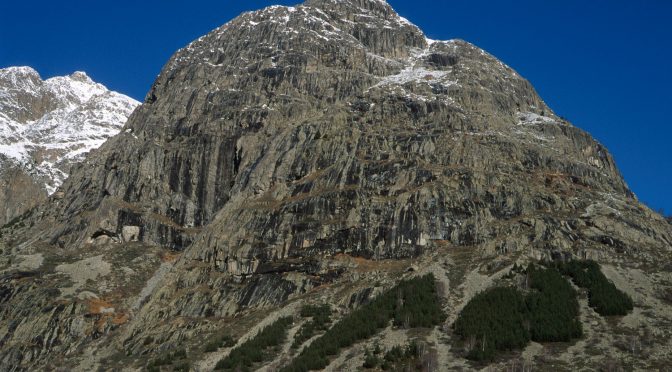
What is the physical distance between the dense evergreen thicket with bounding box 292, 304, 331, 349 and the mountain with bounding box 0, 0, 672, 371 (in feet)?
2.32

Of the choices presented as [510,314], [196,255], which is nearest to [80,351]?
[196,255]

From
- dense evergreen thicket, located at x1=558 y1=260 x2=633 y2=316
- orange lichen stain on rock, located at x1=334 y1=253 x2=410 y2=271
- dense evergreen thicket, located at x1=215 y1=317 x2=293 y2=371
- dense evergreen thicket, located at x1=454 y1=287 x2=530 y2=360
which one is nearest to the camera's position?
dense evergreen thicket, located at x1=454 y1=287 x2=530 y2=360

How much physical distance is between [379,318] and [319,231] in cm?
3377

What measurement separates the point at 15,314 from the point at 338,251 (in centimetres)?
5959

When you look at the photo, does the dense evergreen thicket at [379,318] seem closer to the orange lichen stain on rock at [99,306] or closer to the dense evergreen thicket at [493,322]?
the dense evergreen thicket at [493,322]

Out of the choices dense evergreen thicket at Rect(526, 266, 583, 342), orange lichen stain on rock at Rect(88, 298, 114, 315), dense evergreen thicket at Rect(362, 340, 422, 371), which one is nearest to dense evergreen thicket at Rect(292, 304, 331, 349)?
dense evergreen thicket at Rect(362, 340, 422, 371)

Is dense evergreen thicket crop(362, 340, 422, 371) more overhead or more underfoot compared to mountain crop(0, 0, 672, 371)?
more underfoot

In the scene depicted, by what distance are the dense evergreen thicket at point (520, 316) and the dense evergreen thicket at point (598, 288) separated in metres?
2.51

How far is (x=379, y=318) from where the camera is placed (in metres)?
115

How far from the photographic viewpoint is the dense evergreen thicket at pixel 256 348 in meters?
112

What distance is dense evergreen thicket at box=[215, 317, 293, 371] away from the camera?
4395 inches

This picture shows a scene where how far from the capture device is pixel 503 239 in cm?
13625

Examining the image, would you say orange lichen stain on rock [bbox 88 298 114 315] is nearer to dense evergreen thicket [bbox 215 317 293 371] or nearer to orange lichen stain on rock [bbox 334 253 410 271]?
dense evergreen thicket [bbox 215 317 293 371]

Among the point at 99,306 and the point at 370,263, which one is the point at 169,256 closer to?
the point at 99,306
